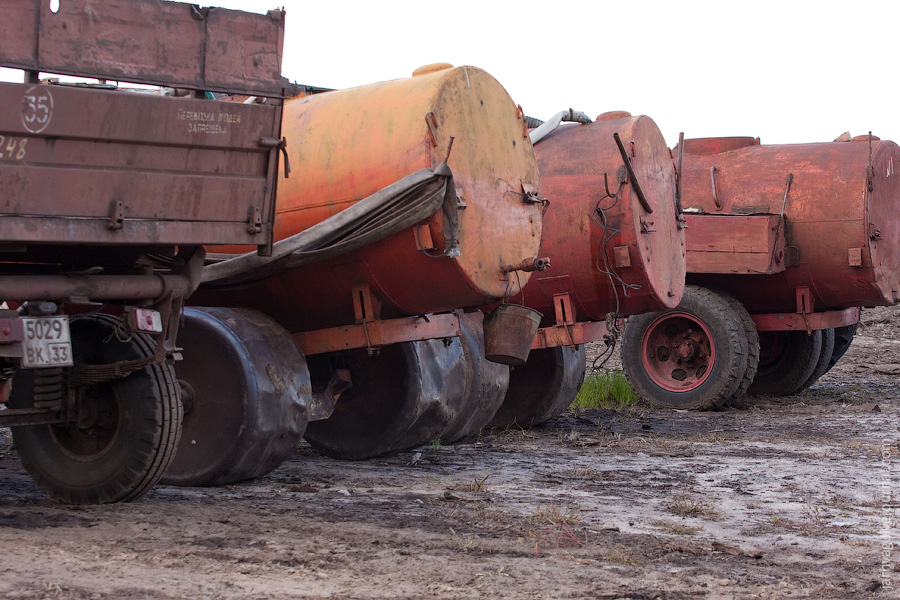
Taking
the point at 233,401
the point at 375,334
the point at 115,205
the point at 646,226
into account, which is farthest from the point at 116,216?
the point at 646,226

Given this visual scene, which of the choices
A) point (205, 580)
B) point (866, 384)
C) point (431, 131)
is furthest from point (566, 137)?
point (866, 384)

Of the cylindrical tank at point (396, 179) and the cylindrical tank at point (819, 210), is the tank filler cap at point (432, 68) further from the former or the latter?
the cylindrical tank at point (819, 210)

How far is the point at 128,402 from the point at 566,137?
177 inches

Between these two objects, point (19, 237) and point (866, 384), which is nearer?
point (19, 237)

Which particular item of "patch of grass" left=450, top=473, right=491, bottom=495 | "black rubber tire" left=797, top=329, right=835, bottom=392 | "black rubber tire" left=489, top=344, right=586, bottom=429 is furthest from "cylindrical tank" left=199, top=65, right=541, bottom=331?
"black rubber tire" left=797, top=329, right=835, bottom=392

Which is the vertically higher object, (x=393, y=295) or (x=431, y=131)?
(x=431, y=131)

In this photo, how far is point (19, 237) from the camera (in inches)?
179

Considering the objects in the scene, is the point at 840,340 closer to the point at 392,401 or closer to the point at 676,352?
the point at 676,352

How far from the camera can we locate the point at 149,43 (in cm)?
492

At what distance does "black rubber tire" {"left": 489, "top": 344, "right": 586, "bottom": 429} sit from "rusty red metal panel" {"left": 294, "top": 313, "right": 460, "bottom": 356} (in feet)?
8.76

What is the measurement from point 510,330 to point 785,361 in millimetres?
6476

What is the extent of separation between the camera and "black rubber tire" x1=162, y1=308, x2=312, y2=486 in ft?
19.4

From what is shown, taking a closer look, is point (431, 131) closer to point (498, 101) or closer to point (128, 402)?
point (498, 101)

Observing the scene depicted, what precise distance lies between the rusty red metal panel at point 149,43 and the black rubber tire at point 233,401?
4.76ft
